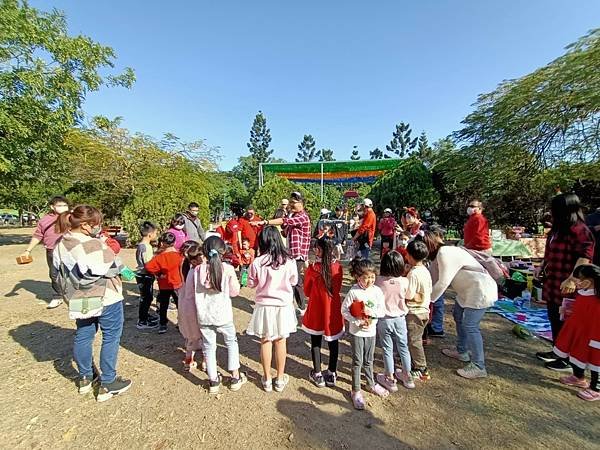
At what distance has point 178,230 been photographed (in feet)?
15.4

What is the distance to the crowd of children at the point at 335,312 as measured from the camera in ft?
8.71

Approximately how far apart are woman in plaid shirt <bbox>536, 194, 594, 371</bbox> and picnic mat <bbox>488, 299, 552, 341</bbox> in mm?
1040

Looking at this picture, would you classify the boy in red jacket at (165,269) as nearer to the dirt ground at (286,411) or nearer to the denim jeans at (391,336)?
the dirt ground at (286,411)

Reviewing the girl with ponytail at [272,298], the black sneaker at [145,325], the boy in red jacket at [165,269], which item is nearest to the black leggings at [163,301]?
the boy in red jacket at [165,269]

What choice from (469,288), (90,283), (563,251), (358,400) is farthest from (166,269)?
(563,251)

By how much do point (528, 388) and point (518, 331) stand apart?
4.67 feet

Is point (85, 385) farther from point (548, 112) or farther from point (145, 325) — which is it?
point (548, 112)

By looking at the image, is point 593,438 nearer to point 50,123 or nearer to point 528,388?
point 528,388

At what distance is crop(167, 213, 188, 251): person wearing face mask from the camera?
4.54 meters

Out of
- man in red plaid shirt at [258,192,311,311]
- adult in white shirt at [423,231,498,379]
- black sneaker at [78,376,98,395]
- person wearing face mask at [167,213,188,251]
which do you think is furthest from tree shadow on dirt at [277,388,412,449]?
person wearing face mask at [167,213,188,251]

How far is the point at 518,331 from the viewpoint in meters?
4.05

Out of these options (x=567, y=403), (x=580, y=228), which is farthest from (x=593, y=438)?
(x=580, y=228)

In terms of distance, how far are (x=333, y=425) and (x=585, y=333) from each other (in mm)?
2361

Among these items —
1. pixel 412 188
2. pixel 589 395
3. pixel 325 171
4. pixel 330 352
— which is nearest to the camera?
pixel 589 395
